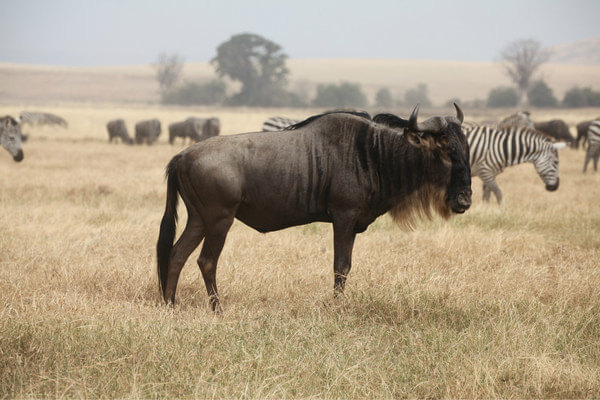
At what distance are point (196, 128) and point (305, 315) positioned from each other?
21691 mm

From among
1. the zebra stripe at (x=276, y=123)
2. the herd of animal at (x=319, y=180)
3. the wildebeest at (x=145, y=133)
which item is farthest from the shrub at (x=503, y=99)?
the herd of animal at (x=319, y=180)

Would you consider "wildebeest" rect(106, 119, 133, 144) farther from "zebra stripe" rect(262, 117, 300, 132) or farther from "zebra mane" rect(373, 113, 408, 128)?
"zebra mane" rect(373, 113, 408, 128)

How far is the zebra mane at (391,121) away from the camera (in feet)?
15.9

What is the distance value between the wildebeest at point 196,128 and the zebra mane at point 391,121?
66.0 ft

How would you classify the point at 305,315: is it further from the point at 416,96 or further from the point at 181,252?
the point at 416,96

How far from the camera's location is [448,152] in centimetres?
448

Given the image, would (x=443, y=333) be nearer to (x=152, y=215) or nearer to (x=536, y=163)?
(x=152, y=215)

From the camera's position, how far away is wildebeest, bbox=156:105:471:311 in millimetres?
4531

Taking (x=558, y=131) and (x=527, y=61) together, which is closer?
(x=558, y=131)

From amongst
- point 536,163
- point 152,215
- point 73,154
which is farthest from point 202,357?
point 73,154

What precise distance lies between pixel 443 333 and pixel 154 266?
298 centimetres

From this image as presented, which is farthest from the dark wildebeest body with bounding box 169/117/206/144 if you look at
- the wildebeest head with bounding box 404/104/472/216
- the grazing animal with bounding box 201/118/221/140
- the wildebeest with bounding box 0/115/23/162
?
the wildebeest head with bounding box 404/104/472/216

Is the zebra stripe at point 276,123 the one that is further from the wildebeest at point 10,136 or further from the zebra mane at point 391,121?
the zebra mane at point 391,121

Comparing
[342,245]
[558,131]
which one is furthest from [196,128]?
[342,245]
